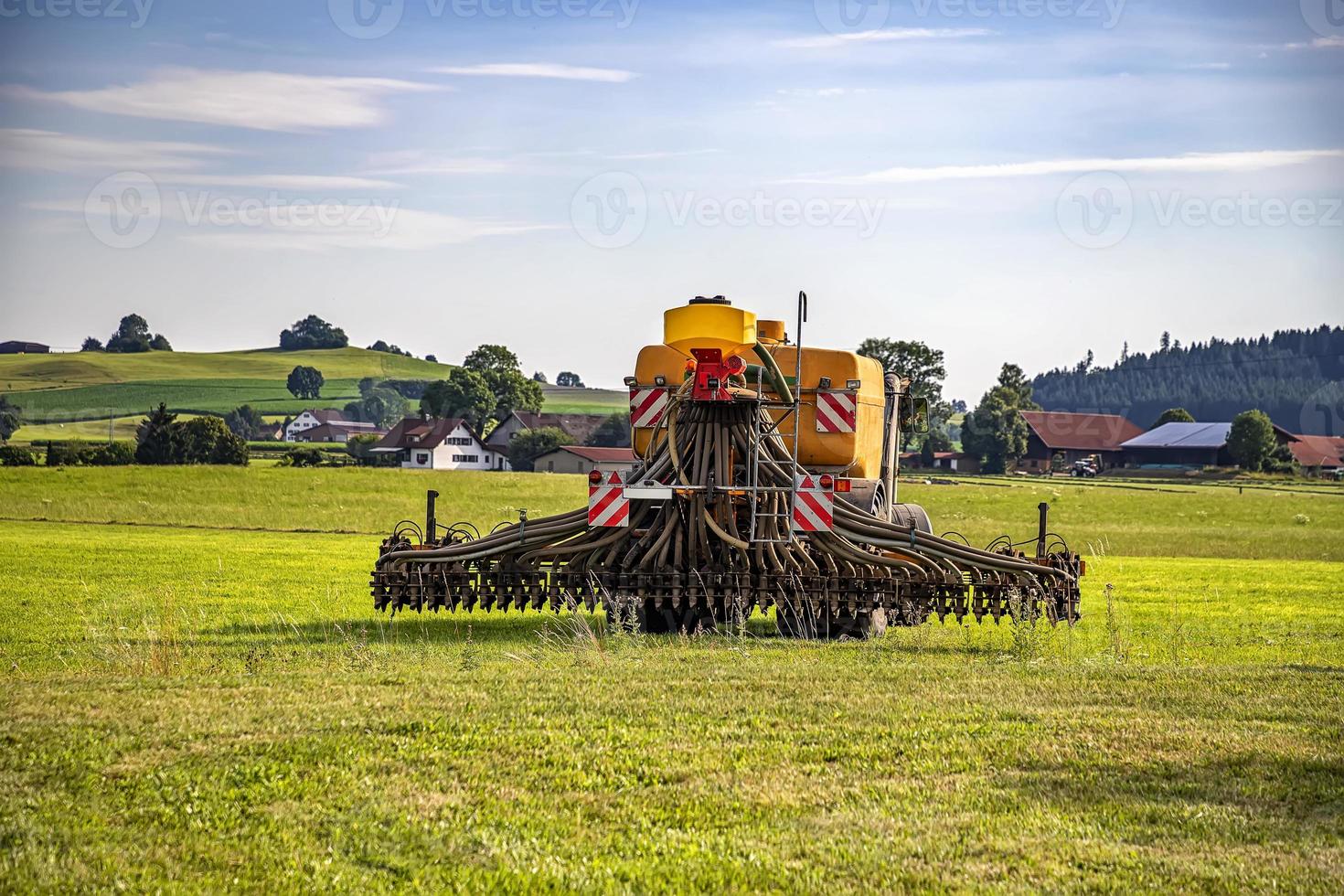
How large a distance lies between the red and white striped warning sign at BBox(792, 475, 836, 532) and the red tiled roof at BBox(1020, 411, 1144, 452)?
121 m

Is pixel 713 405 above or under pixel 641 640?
above

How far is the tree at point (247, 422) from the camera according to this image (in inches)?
5256

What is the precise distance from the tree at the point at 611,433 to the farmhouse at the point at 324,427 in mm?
34219

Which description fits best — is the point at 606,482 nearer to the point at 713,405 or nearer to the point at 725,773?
the point at 713,405

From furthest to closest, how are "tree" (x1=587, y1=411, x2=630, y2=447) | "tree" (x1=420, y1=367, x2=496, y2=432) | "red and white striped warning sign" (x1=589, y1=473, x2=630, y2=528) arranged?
"tree" (x1=420, y1=367, x2=496, y2=432), "tree" (x1=587, y1=411, x2=630, y2=447), "red and white striped warning sign" (x1=589, y1=473, x2=630, y2=528)

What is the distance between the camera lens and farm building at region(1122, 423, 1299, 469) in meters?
128

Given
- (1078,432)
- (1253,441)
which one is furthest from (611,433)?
(1078,432)

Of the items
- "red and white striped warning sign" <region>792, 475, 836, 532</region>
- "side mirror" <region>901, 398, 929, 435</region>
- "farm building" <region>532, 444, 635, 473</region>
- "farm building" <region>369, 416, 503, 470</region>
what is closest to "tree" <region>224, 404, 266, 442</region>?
"farm building" <region>369, 416, 503, 470</region>

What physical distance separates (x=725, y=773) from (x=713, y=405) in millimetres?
7410

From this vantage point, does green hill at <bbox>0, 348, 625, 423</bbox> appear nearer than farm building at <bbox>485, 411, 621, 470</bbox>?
No

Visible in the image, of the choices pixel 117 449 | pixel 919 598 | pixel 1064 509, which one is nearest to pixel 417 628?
pixel 919 598

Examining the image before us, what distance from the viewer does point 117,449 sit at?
73.2 m

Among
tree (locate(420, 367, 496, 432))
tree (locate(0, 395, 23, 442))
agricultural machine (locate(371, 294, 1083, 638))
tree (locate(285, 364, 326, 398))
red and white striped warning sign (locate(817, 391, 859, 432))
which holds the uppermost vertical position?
tree (locate(285, 364, 326, 398))

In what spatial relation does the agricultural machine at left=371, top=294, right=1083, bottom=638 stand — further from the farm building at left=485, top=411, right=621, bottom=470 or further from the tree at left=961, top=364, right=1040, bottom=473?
the tree at left=961, top=364, right=1040, bottom=473
